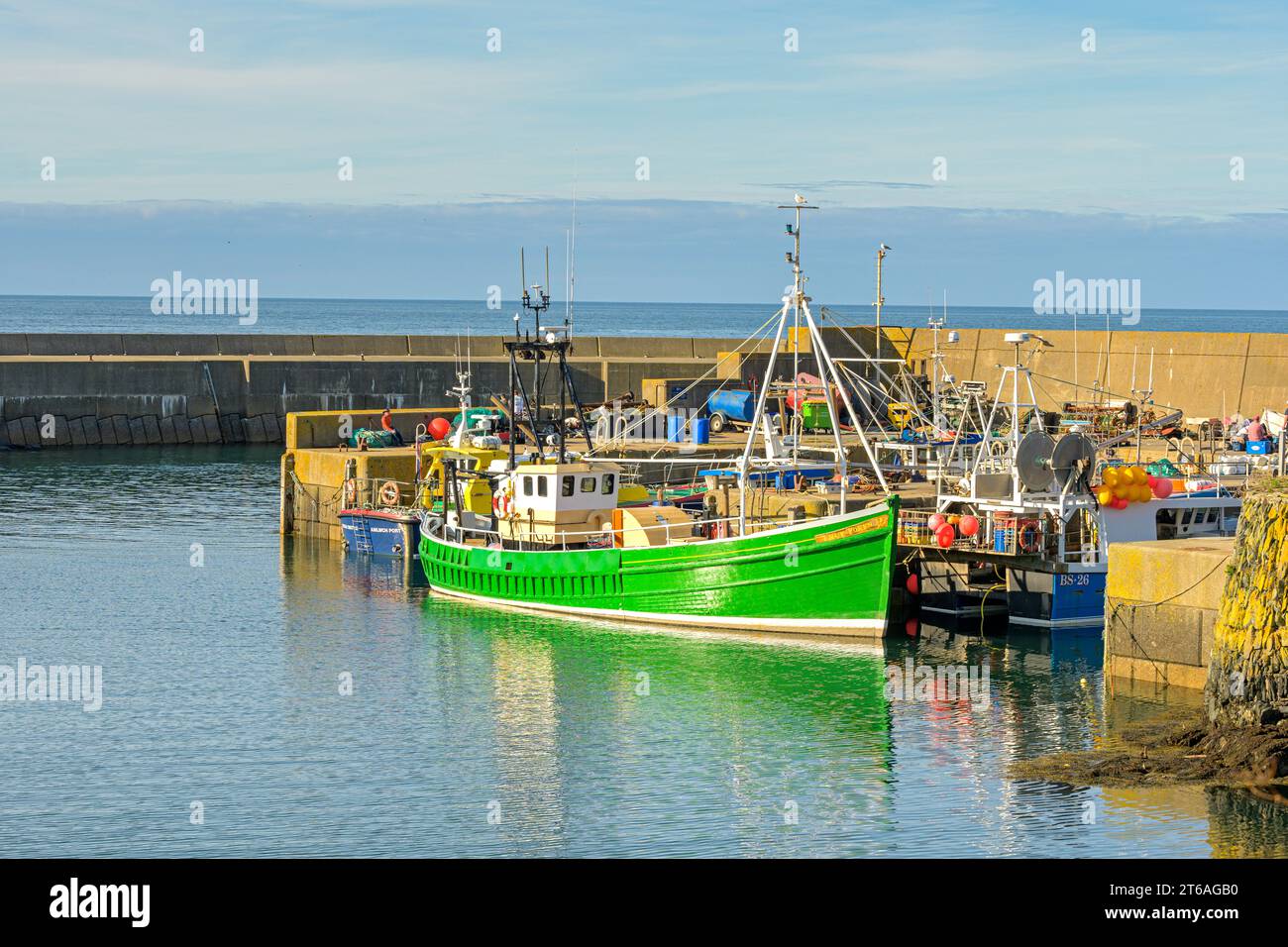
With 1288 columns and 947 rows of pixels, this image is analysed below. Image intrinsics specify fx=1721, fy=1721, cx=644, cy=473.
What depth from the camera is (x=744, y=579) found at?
31125 millimetres

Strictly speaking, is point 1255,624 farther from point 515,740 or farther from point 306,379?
point 306,379

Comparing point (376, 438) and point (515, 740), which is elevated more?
point (376, 438)

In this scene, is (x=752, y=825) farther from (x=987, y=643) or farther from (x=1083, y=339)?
(x=1083, y=339)

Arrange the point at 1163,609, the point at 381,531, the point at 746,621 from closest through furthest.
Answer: the point at 1163,609 → the point at 746,621 → the point at 381,531

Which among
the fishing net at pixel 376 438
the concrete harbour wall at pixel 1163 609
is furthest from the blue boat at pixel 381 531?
the concrete harbour wall at pixel 1163 609

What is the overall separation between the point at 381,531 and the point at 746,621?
47.4 ft

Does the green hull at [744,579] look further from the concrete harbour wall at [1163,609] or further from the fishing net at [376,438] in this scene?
the fishing net at [376,438]

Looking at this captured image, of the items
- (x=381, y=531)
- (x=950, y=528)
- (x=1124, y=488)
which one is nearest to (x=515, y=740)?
(x=950, y=528)

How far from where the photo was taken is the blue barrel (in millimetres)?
56781

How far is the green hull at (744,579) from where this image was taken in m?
30.0

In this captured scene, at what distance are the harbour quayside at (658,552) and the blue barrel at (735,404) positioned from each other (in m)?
19.2

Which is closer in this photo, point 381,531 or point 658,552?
point 658,552

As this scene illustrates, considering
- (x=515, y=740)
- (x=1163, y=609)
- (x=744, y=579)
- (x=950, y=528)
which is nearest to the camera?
(x=515, y=740)

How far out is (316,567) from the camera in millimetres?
41625
